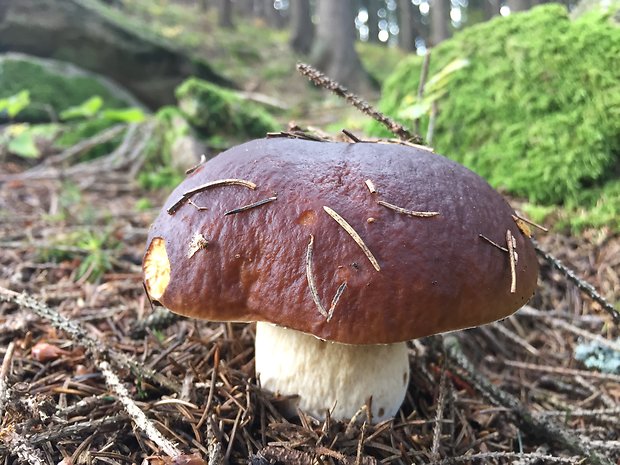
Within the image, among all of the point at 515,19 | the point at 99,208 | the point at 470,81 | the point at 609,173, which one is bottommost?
the point at 99,208

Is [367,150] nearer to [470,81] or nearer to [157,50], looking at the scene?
[470,81]

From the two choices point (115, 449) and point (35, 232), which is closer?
point (115, 449)

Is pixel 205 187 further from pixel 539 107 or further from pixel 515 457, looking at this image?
pixel 539 107

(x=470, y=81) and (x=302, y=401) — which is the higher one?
(x=470, y=81)

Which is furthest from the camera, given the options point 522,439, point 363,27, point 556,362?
point 363,27

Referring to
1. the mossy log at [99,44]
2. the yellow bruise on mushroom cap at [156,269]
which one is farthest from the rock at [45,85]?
the yellow bruise on mushroom cap at [156,269]

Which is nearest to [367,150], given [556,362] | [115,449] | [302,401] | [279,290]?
[279,290]
